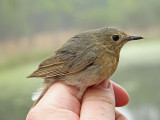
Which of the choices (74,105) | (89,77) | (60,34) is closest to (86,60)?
(89,77)

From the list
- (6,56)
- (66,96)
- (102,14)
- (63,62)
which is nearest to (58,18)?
(102,14)

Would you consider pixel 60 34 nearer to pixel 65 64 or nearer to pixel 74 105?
pixel 65 64

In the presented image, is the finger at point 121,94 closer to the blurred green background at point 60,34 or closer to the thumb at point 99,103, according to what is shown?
the thumb at point 99,103

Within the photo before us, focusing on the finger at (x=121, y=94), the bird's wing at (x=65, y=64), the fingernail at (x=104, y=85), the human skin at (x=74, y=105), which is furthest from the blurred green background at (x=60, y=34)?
the human skin at (x=74, y=105)

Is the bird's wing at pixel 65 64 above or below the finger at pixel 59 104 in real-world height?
above

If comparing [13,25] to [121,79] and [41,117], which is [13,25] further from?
[41,117]

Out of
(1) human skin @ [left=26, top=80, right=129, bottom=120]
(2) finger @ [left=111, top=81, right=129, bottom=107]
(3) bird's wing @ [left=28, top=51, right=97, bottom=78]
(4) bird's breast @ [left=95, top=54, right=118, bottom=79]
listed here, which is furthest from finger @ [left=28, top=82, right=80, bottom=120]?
(2) finger @ [left=111, top=81, right=129, bottom=107]
